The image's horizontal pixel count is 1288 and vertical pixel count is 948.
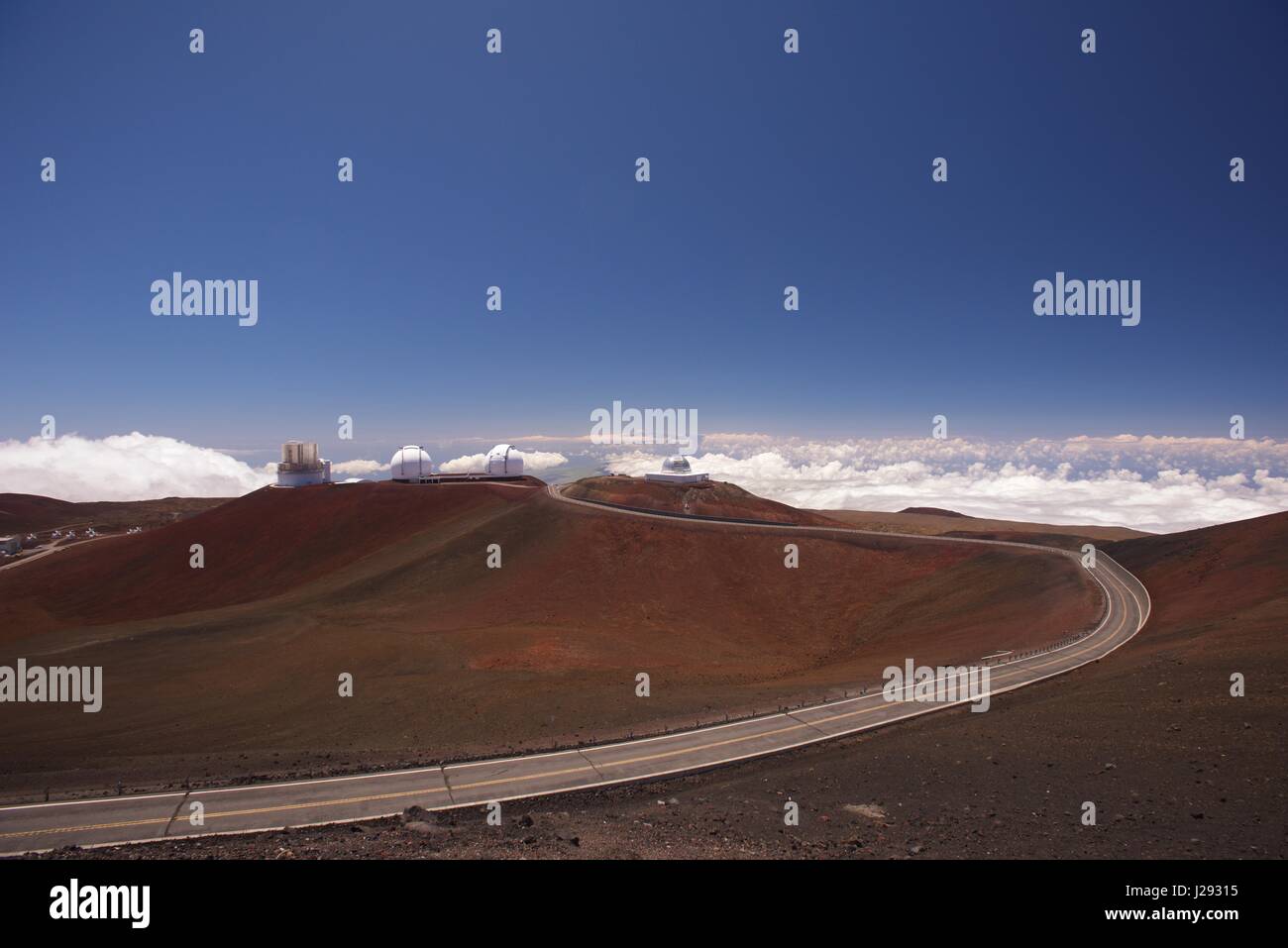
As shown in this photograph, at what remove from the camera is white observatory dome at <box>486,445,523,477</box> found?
297 ft

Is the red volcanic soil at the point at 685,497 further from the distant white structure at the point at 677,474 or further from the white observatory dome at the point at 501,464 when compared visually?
the white observatory dome at the point at 501,464

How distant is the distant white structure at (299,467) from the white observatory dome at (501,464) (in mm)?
25948

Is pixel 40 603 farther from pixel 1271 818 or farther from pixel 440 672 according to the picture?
pixel 1271 818

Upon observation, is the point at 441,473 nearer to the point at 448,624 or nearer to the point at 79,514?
the point at 448,624

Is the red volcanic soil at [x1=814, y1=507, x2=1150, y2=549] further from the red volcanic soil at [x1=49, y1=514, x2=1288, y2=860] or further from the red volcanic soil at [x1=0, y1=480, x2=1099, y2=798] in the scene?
the red volcanic soil at [x1=49, y1=514, x2=1288, y2=860]

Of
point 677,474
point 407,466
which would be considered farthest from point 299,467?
point 677,474

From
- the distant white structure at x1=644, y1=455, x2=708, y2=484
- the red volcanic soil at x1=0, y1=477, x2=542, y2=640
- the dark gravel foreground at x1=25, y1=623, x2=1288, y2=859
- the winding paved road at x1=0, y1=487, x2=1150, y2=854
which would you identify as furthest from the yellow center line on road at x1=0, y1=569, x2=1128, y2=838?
the distant white structure at x1=644, y1=455, x2=708, y2=484

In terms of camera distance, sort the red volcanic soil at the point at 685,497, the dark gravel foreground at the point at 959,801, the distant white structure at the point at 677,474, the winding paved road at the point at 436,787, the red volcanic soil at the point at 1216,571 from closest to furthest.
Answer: the dark gravel foreground at the point at 959,801 → the winding paved road at the point at 436,787 → the red volcanic soil at the point at 1216,571 → the red volcanic soil at the point at 685,497 → the distant white structure at the point at 677,474

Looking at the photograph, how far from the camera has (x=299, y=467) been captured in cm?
8862

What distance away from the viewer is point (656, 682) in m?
29.7

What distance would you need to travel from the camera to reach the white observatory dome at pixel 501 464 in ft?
297

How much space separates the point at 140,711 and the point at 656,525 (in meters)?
40.5

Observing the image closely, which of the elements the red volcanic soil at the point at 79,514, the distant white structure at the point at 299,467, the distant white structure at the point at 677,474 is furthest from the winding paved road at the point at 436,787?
the red volcanic soil at the point at 79,514

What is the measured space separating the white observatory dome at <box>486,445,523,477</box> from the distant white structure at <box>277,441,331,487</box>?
1022 inches
